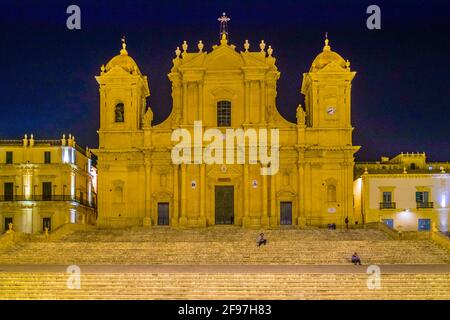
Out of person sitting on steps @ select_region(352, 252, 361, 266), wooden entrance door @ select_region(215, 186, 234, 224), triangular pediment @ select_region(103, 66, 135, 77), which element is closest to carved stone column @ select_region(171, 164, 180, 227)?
wooden entrance door @ select_region(215, 186, 234, 224)

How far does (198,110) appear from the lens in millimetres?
50844

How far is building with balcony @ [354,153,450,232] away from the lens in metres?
59.0

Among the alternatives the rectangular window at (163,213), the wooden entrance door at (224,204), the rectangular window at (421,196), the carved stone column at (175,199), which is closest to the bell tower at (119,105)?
the carved stone column at (175,199)

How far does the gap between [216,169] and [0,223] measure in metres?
20.4

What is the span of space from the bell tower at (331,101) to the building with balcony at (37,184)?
2141 centimetres

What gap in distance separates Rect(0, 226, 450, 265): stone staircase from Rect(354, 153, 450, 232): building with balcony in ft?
55.3

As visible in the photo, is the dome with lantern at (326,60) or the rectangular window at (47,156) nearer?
the dome with lantern at (326,60)

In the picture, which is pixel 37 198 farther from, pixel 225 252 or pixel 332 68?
pixel 225 252

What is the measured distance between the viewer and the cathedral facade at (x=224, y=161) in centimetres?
5025

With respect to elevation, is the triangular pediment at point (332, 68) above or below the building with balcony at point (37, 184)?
above

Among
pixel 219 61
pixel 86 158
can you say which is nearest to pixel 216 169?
pixel 219 61

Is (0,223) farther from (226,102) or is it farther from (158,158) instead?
(226,102)

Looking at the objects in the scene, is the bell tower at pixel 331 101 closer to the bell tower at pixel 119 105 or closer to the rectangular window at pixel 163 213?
the rectangular window at pixel 163 213
